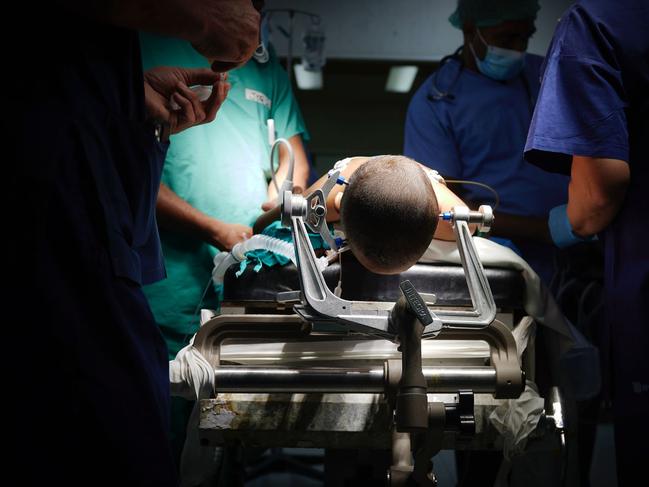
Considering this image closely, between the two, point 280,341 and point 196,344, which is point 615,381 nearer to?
point 280,341

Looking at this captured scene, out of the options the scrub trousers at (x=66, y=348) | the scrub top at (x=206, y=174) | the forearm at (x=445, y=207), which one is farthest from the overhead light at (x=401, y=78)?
the scrub trousers at (x=66, y=348)

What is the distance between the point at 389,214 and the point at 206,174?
1.03 meters

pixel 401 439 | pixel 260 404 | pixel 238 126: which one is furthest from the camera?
pixel 238 126

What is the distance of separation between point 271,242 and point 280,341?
0.75 feet

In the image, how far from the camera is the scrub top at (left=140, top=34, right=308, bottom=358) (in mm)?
1958

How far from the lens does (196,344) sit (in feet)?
4.27

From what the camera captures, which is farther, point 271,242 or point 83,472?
point 271,242

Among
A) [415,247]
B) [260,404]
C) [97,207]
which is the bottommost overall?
[260,404]

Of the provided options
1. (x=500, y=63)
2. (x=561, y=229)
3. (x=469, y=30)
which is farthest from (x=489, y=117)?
(x=561, y=229)

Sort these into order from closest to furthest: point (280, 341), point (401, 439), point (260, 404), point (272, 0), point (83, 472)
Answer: point (83, 472), point (401, 439), point (260, 404), point (280, 341), point (272, 0)

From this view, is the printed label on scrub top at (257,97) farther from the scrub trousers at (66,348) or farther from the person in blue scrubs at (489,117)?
the scrub trousers at (66,348)

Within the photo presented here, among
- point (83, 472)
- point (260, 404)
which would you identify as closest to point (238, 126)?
point (260, 404)

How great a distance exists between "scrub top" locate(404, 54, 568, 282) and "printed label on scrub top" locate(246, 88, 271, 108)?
1.64 ft

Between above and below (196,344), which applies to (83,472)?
above
